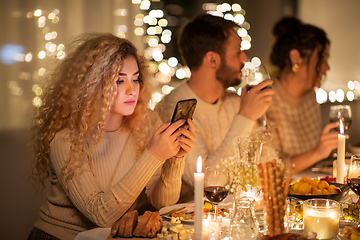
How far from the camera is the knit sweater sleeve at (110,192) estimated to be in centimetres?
132

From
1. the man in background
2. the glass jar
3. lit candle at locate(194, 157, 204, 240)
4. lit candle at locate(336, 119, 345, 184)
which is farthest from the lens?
the man in background

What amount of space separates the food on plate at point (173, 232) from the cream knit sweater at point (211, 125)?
33.8 inches

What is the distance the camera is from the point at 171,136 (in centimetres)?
131

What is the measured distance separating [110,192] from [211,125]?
1.08 metres

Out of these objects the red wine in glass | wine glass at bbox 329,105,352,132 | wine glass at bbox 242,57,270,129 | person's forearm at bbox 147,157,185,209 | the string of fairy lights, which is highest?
the string of fairy lights

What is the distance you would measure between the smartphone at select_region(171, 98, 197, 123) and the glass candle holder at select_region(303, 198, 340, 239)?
0.50 m

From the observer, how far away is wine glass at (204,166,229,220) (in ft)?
3.76

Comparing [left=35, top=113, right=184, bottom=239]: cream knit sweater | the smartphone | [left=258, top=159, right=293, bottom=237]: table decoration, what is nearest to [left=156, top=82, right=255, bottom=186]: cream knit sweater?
[left=35, top=113, right=184, bottom=239]: cream knit sweater

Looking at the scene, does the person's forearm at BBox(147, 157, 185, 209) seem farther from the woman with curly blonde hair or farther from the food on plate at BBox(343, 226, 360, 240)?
the food on plate at BBox(343, 226, 360, 240)

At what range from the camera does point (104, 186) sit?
1542mm

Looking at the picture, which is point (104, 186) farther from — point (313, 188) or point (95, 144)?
point (313, 188)

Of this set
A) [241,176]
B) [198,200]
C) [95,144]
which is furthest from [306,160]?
[198,200]

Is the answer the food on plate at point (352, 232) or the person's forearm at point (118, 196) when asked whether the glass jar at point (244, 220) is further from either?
the person's forearm at point (118, 196)

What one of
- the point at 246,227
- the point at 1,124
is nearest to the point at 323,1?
the point at 1,124
